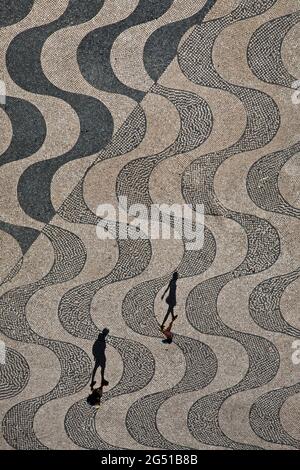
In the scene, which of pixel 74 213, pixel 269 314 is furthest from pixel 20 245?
pixel 269 314

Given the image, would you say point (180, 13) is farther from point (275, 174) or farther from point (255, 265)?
point (255, 265)

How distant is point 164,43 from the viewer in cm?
366

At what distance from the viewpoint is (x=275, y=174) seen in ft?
12.4

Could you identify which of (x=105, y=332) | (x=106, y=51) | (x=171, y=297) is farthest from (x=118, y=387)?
(x=106, y=51)

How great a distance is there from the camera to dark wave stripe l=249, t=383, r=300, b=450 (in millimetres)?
4012

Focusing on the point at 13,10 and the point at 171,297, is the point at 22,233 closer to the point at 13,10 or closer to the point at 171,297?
the point at 171,297

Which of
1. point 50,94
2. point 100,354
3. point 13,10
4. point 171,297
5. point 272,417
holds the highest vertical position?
point 13,10

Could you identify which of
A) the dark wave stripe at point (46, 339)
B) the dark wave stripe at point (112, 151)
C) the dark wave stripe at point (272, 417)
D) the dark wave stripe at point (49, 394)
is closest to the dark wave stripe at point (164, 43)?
the dark wave stripe at point (112, 151)

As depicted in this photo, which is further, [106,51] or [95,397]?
[95,397]

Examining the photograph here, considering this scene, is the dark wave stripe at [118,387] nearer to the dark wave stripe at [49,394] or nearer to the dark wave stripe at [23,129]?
the dark wave stripe at [49,394]

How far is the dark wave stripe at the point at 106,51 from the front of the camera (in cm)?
365

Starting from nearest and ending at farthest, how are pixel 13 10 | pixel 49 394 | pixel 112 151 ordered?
pixel 13 10 → pixel 112 151 → pixel 49 394

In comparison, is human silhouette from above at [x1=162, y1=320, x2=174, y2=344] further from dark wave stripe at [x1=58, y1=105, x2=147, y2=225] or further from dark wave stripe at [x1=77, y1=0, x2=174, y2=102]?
dark wave stripe at [x1=77, y1=0, x2=174, y2=102]

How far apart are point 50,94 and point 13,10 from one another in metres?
0.58
